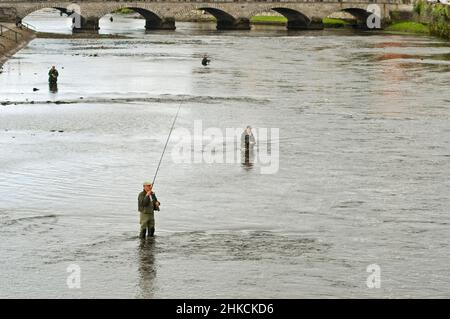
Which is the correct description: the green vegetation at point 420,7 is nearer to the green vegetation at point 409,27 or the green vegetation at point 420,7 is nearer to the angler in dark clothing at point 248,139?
the green vegetation at point 409,27

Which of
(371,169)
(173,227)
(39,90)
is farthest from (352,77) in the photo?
(173,227)

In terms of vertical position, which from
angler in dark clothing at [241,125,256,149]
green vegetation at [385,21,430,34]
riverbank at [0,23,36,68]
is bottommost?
green vegetation at [385,21,430,34]

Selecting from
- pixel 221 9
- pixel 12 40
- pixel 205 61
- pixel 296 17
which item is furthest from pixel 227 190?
pixel 296 17

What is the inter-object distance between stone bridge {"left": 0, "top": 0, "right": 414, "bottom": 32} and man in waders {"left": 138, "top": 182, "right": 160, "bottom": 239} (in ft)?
368

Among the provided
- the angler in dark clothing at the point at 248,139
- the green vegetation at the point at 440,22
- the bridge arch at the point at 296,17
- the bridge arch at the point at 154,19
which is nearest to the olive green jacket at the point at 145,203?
the angler in dark clothing at the point at 248,139

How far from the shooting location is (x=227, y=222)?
113 ft

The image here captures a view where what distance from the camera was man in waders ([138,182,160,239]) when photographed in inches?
1206

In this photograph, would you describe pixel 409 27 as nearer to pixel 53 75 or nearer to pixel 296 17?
pixel 296 17

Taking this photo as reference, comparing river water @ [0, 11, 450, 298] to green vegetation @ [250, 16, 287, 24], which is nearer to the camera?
river water @ [0, 11, 450, 298]

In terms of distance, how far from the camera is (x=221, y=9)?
6393 inches

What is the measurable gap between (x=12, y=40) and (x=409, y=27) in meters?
70.7

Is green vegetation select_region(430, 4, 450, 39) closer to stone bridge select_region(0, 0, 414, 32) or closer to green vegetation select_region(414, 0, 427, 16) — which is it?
green vegetation select_region(414, 0, 427, 16)

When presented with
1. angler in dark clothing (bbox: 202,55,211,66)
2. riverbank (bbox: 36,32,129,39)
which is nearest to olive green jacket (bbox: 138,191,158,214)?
angler in dark clothing (bbox: 202,55,211,66)
